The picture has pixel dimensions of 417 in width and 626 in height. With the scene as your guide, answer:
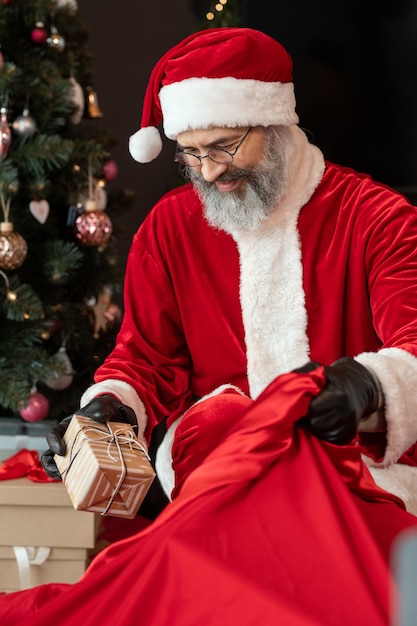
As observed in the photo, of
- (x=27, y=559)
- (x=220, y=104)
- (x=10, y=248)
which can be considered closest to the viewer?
(x=220, y=104)

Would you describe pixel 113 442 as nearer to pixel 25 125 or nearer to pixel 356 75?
pixel 25 125

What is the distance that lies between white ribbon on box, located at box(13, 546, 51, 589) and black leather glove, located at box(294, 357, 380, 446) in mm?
1198

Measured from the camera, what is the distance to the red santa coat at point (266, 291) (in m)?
1.93

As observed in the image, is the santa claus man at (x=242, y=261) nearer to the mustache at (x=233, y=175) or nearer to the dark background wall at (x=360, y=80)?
the mustache at (x=233, y=175)

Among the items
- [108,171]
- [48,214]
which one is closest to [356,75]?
[108,171]

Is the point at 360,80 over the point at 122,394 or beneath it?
over

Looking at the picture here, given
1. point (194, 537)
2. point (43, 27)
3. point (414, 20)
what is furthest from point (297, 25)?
point (194, 537)

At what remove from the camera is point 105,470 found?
154cm

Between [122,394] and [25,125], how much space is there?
122 centimetres

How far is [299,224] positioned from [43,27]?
1.35 meters

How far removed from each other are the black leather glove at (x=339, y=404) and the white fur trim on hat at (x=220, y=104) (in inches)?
25.3

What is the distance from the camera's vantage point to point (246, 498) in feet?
4.10

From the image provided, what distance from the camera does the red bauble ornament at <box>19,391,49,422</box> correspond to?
2.86 m

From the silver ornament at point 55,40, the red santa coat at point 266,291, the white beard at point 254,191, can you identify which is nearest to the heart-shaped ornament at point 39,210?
the silver ornament at point 55,40
